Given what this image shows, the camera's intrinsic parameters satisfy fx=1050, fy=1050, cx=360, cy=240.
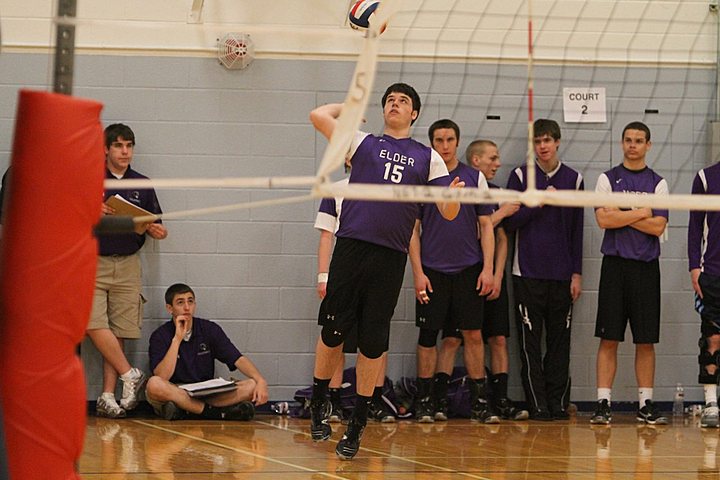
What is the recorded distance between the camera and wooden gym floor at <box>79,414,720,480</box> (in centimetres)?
509

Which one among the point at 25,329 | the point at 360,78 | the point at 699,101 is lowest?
the point at 25,329

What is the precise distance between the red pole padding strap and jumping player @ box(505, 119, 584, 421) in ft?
17.7

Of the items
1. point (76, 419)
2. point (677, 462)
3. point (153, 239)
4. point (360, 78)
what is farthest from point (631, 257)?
point (76, 419)

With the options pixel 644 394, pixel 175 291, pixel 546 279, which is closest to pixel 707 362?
pixel 644 394

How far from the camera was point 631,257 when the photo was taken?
25.8 feet

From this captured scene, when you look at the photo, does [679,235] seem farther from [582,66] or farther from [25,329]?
[25,329]

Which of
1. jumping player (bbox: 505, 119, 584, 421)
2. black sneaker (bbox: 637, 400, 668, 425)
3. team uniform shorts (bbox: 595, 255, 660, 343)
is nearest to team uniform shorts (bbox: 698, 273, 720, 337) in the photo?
team uniform shorts (bbox: 595, 255, 660, 343)

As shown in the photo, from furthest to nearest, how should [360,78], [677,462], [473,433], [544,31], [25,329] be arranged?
1. [544,31]
2. [473,433]
3. [677,462]
4. [360,78]
5. [25,329]

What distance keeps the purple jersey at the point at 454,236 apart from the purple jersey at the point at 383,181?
208 cm

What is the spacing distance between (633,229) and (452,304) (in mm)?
1488

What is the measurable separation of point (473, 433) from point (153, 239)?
9.62ft

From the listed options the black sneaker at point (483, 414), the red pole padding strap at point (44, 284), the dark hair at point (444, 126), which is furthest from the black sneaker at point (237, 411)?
the red pole padding strap at point (44, 284)

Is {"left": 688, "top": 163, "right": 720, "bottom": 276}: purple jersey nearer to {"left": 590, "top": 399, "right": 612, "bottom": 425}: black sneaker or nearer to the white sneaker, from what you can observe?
{"left": 590, "top": 399, "right": 612, "bottom": 425}: black sneaker

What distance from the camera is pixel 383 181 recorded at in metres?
5.67
